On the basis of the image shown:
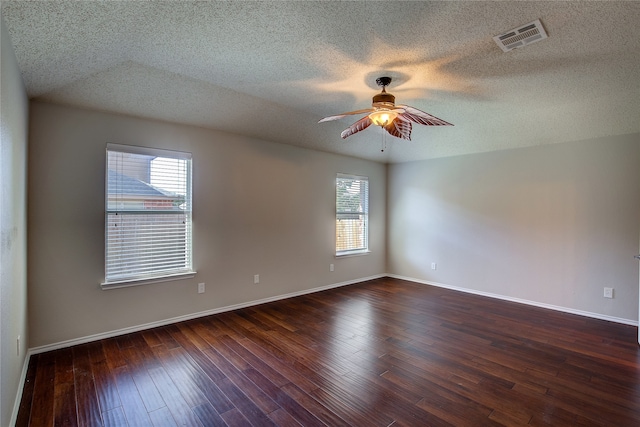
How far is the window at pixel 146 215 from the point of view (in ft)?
10.6

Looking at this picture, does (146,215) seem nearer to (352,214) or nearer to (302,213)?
(302,213)

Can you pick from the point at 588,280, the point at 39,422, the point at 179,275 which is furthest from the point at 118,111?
the point at 588,280

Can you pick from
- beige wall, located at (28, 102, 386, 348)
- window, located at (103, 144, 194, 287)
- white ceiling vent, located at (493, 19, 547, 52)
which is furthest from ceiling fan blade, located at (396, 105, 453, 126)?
window, located at (103, 144, 194, 287)

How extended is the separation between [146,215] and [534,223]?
517cm

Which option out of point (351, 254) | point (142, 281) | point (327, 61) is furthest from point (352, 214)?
point (142, 281)

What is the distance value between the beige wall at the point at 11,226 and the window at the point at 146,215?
726 mm

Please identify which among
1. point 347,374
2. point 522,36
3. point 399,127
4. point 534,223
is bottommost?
point 347,374

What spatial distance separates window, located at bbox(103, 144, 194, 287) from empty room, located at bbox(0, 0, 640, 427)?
0.08ft

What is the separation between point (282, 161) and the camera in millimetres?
4629

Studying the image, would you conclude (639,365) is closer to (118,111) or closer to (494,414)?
(494,414)

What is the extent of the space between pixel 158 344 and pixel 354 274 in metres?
3.51

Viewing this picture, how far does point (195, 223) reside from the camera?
377 cm

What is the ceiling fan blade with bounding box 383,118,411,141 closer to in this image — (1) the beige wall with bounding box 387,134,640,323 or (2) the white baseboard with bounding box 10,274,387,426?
(1) the beige wall with bounding box 387,134,640,323

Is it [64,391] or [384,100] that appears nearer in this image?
[64,391]
